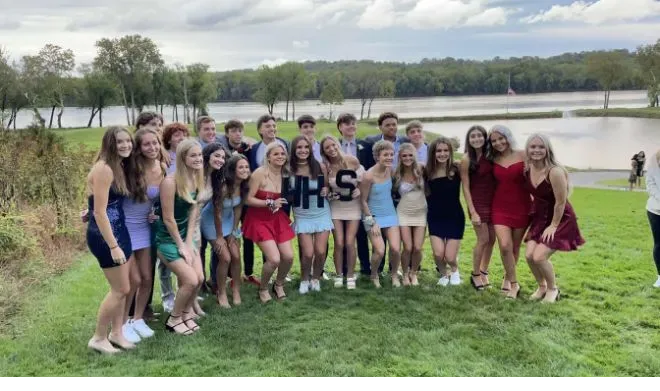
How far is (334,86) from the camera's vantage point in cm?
8975

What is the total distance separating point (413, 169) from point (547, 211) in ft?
4.76

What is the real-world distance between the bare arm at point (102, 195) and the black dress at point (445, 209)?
339 cm

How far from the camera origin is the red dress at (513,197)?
5.66 m

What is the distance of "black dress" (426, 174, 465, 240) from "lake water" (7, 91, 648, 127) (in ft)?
243

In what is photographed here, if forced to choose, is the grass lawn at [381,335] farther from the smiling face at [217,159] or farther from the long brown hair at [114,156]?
the smiling face at [217,159]

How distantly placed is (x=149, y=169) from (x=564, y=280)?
15.9 feet

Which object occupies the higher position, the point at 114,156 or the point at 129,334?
the point at 114,156

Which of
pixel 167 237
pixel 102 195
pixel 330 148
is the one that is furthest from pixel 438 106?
pixel 102 195

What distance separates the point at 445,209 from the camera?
20.0 feet

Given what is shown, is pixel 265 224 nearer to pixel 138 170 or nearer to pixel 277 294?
pixel 277 294

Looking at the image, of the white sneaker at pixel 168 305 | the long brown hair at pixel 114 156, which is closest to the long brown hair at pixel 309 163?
the white sneaker at pixel 168 305

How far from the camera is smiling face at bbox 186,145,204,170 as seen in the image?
474 cm

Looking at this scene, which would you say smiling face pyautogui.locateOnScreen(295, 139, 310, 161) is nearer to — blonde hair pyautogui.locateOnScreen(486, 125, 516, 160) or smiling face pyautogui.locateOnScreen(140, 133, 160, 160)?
smiling face pyautogui.locateOnScreen(140, 133, 160, 160)

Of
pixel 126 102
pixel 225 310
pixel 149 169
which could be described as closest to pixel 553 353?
pixel 225 310
